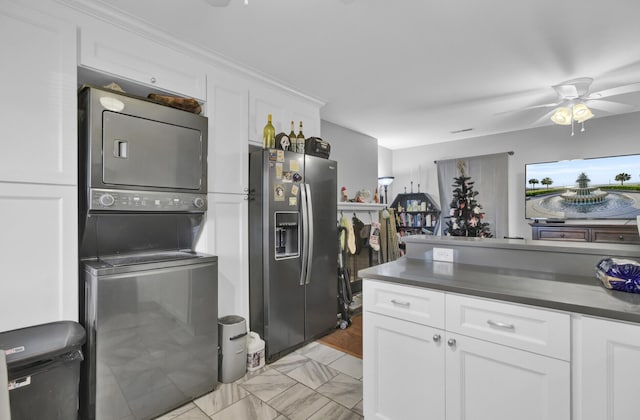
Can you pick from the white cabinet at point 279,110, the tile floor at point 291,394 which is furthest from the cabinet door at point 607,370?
the white cabinet at point 279,110

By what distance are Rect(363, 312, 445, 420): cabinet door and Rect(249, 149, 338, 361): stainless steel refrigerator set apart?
1112mm

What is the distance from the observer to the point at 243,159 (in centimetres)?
266

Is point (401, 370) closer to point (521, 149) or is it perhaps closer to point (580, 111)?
point (580, 111)

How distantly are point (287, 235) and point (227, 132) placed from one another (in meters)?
1.04

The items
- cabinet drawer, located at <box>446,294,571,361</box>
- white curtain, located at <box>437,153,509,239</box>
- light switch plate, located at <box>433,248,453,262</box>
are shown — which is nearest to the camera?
cabinet drawer, located at <box>446,294,571,361</box>

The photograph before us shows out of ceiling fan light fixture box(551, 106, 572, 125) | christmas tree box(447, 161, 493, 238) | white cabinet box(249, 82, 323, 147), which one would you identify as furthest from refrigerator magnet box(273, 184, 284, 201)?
ceiling fan light fixture box(551, 106, 572, 125)

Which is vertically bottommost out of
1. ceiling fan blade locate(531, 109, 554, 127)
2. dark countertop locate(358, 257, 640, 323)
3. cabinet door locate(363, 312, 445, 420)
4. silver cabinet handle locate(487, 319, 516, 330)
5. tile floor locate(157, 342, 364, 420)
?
tile floor locate(157, 342, 364, 420)

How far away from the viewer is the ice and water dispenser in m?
2.66

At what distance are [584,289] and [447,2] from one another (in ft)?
5.82

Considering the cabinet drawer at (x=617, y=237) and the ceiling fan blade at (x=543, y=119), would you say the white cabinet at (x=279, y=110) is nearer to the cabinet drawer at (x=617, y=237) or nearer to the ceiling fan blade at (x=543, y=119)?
the ceiling fan blade at (x=543, y=119)

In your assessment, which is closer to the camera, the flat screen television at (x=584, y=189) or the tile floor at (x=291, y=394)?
the tile floor at (x=291, y=394)

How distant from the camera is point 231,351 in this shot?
2.25 m

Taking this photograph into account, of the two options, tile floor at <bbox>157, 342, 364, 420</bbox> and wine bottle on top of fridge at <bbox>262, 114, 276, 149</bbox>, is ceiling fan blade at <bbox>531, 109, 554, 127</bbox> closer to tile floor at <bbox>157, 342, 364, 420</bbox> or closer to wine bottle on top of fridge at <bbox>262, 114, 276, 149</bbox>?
wine bottle on top of fridge at <bbox>262, 114, 276, 149</bbox>

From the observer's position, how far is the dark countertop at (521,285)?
1.10m
